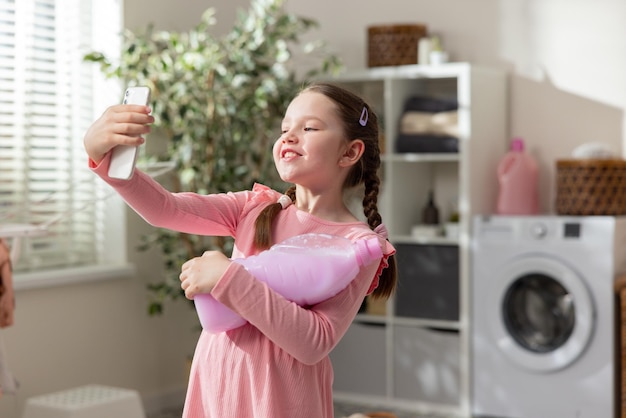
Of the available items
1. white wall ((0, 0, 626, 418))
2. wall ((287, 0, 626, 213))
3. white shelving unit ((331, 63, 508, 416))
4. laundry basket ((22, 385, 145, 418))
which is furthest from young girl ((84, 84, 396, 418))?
wall ((287, 0, 626, 213))

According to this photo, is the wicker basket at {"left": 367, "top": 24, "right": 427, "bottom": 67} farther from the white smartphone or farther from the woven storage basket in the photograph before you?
the white smartphone

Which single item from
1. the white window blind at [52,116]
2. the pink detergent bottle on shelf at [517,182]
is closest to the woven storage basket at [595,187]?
the pink detergent bottle on shelf at [517,182]

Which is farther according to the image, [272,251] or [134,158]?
[272,251]

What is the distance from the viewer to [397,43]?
4613mm

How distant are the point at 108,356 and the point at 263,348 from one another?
3.00 metres

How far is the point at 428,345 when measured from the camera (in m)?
4.46

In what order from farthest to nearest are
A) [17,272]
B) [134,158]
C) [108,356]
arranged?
1. [108,356]
2. [17,272]
3. [134,158]

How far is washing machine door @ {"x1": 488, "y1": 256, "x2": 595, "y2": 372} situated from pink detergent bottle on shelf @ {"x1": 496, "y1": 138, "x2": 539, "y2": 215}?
1.01 feet

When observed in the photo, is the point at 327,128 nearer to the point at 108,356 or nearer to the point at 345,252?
the point at 345,252

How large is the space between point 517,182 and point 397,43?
0.88 meters

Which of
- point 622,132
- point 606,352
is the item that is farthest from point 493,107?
point 606,352

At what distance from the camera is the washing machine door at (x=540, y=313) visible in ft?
13.2

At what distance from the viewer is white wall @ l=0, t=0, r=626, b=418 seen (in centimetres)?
409

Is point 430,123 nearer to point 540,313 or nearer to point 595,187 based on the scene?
point 595,187
